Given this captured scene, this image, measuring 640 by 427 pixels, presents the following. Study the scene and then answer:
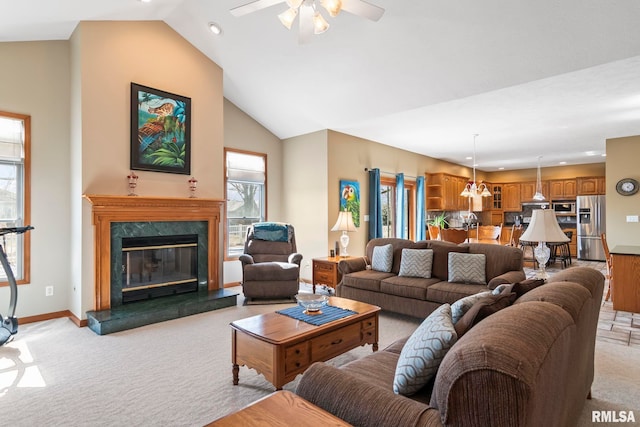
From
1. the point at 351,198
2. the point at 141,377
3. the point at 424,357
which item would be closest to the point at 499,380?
the point at 424,357

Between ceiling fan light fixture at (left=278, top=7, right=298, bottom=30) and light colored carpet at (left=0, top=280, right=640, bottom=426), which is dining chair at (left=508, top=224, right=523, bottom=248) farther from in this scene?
ceiling fan light fixture at (left=278, top=7, right=298, bottom=30)

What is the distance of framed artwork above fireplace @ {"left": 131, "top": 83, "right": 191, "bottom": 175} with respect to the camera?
173 inches

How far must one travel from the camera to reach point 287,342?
223cm

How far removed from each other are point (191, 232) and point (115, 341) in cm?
176

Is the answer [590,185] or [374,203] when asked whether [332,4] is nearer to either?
[374,203]

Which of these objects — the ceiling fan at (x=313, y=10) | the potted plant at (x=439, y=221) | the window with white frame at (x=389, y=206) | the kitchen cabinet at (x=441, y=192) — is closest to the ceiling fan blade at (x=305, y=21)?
the ceiling fan at (x=313, y=10)

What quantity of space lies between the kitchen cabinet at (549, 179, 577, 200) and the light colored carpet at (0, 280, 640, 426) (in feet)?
25.7

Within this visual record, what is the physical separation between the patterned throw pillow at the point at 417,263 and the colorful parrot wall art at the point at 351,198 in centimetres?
199

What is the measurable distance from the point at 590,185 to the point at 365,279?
852cm

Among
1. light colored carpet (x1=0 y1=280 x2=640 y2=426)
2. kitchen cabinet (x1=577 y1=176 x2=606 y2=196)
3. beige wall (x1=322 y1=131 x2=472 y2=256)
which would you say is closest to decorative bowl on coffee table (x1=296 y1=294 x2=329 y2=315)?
light colored carpet (x1=0 y1=280 x2=640 y2=426)

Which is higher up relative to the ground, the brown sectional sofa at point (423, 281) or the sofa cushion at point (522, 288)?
the sofa cushion at point (522, 288)

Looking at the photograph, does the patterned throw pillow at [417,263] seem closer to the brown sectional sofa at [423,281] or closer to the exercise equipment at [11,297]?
the brown sectional sofa at [423,281]

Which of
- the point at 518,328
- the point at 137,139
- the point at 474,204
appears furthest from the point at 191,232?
the point at 474,204

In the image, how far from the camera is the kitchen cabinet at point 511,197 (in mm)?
10711
